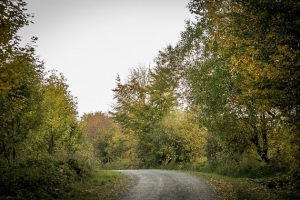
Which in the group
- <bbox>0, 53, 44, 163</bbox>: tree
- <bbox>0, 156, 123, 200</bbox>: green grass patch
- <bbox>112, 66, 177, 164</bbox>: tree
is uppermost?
<bbox>112, 66, 177, 164</bbox>: tree

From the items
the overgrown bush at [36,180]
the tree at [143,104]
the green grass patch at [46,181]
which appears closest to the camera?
the overgrown bush at [36,180]

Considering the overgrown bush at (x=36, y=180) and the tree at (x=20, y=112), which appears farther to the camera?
the tree at (x=20, y=112)

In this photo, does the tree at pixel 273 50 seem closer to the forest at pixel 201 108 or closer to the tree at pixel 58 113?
the forest at pixel 201 108

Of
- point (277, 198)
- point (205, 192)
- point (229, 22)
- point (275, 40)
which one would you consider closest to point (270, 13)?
point (275, 40)

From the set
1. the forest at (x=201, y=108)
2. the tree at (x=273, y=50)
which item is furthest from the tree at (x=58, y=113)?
the tree at (x=273, y=50)

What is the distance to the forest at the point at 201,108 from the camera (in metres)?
7.60

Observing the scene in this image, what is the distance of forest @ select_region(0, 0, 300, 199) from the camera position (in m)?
7.60

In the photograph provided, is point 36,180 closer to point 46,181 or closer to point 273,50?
point 46,181

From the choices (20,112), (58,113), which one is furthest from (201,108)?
(58,113)

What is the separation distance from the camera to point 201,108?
52.6 feet

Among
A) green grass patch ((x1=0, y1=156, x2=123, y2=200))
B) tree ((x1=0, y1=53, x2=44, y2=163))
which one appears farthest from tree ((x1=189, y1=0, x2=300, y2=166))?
tree ((x1=0, y1=53, x2=44, y2=163))

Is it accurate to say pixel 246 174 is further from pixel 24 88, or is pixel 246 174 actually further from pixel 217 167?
pixel 24 88

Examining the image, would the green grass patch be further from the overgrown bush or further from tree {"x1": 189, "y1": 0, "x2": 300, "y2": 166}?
tree {"x1": 189, "y1": 0, "x2": 300, "y2": 166}

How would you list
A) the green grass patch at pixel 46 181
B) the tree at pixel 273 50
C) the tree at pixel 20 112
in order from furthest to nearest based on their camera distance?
the tree at pixel 20 112
the green grass patch at pixel 46 181
the tree at pixel 273 50
